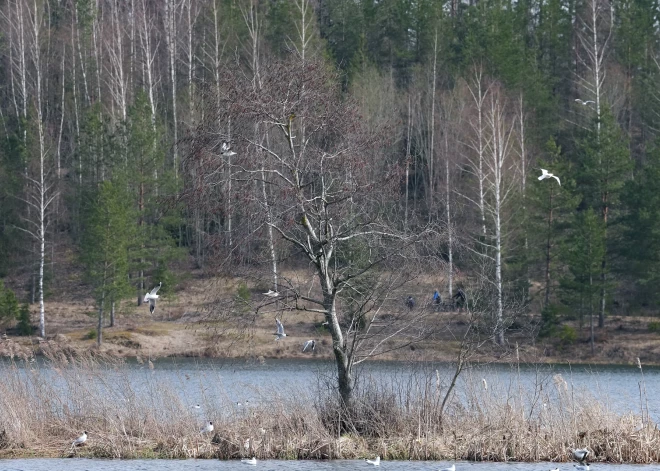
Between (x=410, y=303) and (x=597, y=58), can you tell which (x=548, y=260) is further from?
(x=410, y=303)

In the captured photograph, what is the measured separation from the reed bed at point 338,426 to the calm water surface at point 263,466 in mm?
232

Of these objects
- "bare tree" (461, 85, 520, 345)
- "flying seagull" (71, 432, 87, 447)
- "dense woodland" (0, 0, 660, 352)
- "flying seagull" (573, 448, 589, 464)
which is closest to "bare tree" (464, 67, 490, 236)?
"bare tree" (461, 85, 520, 345)

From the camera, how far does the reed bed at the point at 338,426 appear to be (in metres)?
17.4

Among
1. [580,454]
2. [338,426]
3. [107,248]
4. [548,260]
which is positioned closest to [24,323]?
[107,248]

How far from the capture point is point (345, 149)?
1767cm

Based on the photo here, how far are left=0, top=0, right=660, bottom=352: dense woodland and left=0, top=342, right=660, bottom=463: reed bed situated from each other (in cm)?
204

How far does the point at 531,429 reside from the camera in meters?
17.7

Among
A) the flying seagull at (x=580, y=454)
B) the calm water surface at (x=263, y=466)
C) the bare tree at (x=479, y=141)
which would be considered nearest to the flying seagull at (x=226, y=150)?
→ the calm water surface at (x=263, y=466)

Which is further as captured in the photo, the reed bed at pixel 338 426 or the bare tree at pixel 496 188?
the bare tree at pixel 496 188

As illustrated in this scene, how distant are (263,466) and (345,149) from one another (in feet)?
17.3

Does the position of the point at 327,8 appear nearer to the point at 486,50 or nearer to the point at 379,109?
the point at 486,50

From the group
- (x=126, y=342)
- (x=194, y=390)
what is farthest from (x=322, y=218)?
(x=126, y=342)

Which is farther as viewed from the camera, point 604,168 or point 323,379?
point 604,168

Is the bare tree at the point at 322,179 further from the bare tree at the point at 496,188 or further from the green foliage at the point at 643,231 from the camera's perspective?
the green foliage at the point at 643,231
